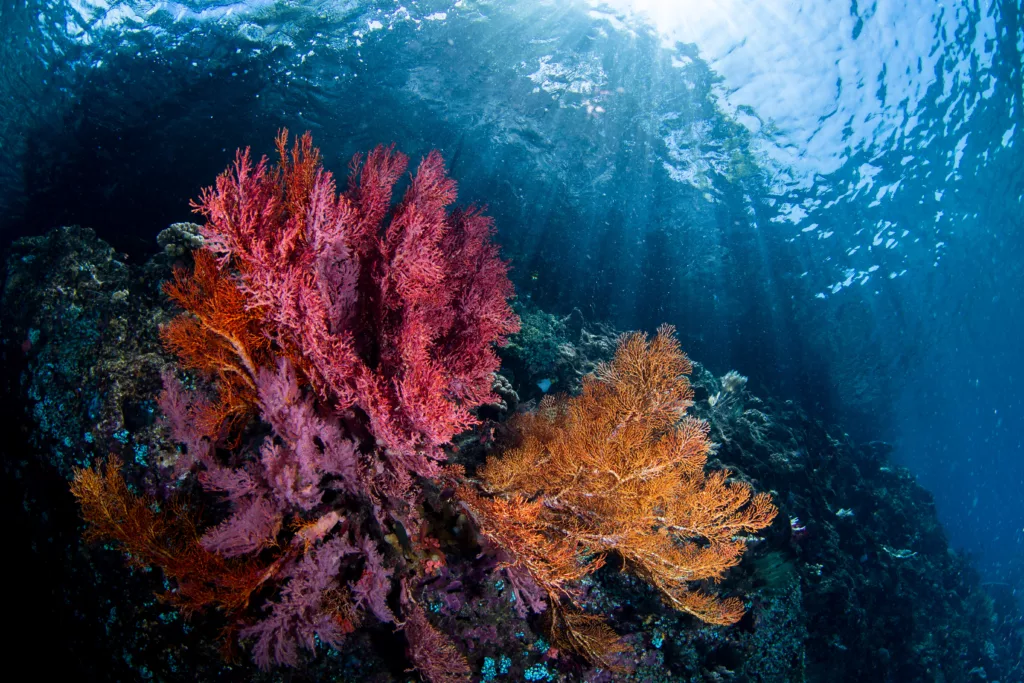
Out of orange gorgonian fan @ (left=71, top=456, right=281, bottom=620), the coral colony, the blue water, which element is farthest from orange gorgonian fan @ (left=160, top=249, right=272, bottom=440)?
the blue water

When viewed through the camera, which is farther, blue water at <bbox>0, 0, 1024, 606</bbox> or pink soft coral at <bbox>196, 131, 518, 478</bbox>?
blue water at <bbox>0, 0, 1024, 606</bbox>

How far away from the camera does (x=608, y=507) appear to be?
3.87 metres

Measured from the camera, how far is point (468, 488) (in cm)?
374

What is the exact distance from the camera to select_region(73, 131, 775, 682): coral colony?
2.73 meters

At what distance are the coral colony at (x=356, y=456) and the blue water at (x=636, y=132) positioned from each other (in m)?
9.63

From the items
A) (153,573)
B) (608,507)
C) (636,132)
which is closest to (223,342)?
(153,573)

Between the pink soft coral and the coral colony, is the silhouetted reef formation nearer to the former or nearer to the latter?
the coral colony

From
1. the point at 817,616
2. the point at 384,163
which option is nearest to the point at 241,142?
the point at 384,163

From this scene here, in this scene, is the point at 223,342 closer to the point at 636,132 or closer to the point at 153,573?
the point at 153,573

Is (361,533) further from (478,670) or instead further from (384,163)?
(384,163)

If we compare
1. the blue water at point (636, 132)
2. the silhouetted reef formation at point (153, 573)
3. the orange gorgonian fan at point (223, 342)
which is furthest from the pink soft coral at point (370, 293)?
the blue water at point (636, 132)

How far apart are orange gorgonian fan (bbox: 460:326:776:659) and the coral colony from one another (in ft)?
0.07

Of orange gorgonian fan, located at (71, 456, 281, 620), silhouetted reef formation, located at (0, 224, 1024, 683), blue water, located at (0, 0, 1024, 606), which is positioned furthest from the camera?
blue water, located at (0, 0, 1024, 606)

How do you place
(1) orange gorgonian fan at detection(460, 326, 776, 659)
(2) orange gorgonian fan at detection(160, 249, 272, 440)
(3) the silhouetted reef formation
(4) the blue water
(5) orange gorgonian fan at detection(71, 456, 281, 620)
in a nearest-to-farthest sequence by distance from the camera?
1. (5) orange gorgonian fan at detection(71, 456, 281, 620)
2. (2) orange gorgonian fan at detection(160, 249, 272, 440)
3. (3) the silhouetted reef formation
4. (1) orange gorgonian fan at detection(460, 326, 776, 659)
5. (4) the blue water
